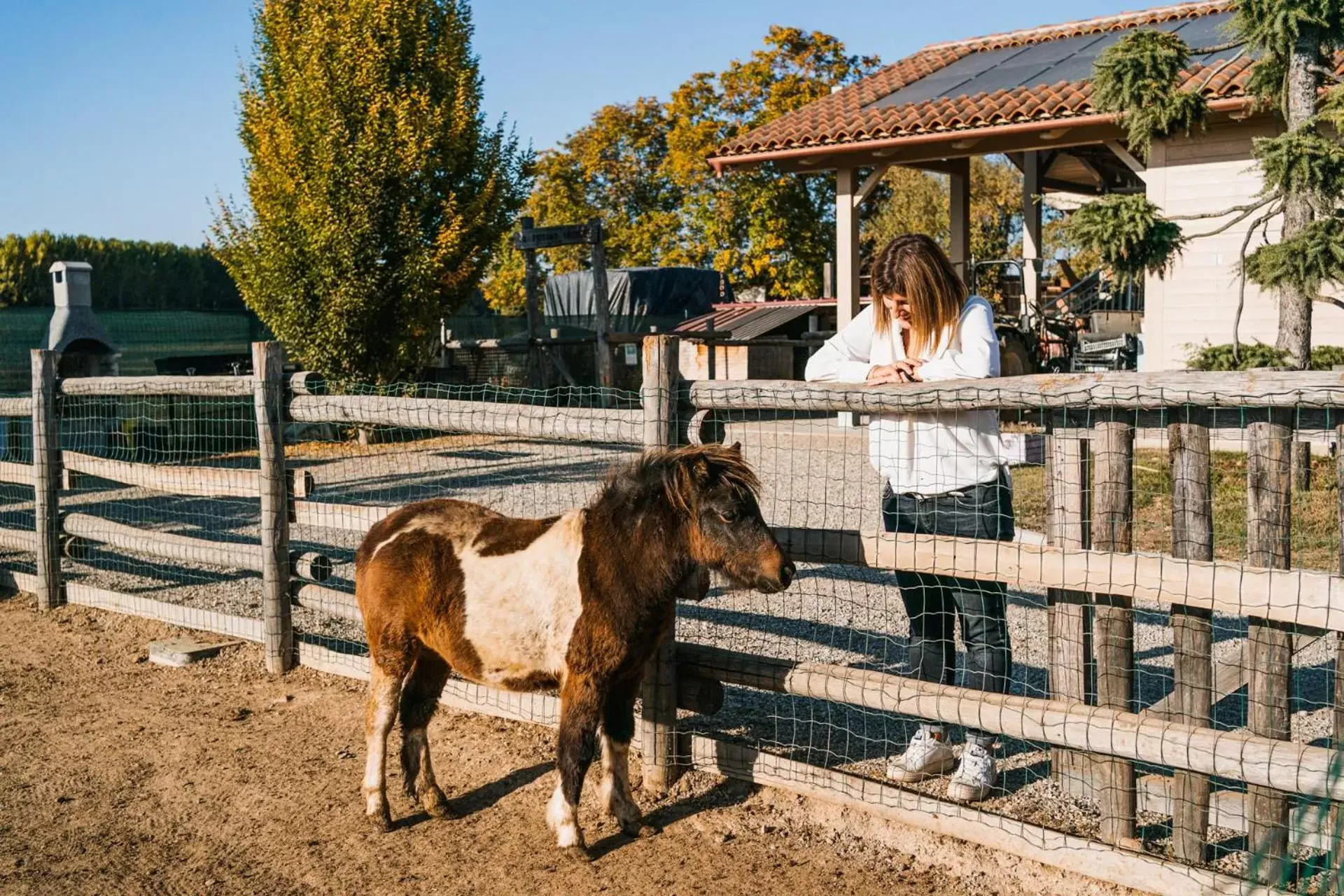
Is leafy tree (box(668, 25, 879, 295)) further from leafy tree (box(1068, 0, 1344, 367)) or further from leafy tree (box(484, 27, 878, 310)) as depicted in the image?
leafy tree (box(1068, 0, 1344, 367))

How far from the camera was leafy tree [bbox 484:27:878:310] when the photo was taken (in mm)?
31797

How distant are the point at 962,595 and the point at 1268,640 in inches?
39.1

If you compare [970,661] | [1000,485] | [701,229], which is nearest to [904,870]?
[970,661]

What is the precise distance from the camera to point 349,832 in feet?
14.1

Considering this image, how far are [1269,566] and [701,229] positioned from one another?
3178cm

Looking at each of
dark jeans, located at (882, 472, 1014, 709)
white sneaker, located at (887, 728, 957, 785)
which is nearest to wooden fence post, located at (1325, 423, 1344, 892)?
dark jeans, located at (882, 472, 1014, 709)

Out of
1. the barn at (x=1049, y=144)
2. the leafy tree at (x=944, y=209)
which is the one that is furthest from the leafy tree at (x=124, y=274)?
the barn at (x=1049, y=144)

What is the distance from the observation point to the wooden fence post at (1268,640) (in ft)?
11.1

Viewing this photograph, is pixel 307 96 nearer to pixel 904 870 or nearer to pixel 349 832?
pixel 349 832

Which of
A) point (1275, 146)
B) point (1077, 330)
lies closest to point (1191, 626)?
point (1275, 146)

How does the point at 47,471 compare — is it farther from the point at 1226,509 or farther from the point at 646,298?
the point at 646,298

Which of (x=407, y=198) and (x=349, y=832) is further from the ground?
(x=407, y=198)

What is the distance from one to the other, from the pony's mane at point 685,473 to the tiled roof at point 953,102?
1033 cm

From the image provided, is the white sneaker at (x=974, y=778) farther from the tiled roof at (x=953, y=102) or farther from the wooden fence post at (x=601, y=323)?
the wooden fence post at (x=601, y=323)
